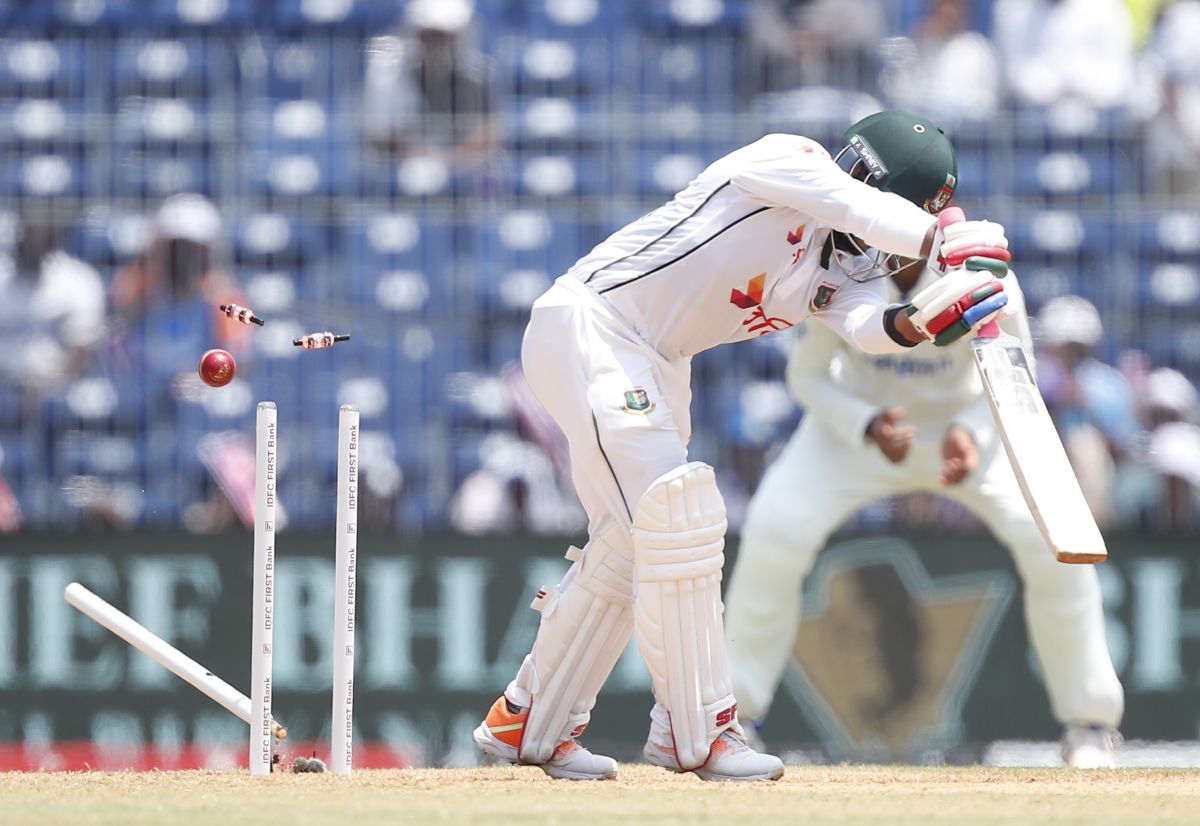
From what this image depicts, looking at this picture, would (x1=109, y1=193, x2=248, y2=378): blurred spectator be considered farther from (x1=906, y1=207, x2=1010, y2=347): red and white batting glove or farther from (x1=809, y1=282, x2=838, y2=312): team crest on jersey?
(x1=906, y1=207, x2=1010, y2=347): red and white batting glove

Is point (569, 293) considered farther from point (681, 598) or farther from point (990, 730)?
point (990, 730)

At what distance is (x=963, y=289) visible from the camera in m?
5.05

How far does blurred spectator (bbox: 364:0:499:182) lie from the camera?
33.3ft

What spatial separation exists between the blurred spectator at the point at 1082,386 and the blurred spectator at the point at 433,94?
Result: 9.75 feet

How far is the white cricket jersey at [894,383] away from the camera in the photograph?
7.62m

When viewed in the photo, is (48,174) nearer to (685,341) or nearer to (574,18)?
(574,18)

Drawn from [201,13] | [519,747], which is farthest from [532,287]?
[519,747]

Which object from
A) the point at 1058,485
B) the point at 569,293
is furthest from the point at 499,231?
the point at 1058,485

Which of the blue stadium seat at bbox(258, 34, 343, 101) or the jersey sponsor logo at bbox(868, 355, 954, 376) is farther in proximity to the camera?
the blue stadium seat at bbox(258, 34, 343, 101)

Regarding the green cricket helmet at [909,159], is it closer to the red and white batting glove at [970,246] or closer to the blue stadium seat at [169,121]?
the red and white batting glove at [970,246]

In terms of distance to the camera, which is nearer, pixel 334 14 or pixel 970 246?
pixel 970 246

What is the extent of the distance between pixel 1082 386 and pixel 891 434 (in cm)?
247

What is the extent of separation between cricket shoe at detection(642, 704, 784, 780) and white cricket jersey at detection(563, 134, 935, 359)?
41.1 inches

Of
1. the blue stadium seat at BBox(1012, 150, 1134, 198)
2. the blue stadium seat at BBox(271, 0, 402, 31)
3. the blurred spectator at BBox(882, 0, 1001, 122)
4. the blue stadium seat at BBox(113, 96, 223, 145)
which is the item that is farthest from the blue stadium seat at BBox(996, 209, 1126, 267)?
the blue stadium seat at BBox(113, 96, 223, 145)
